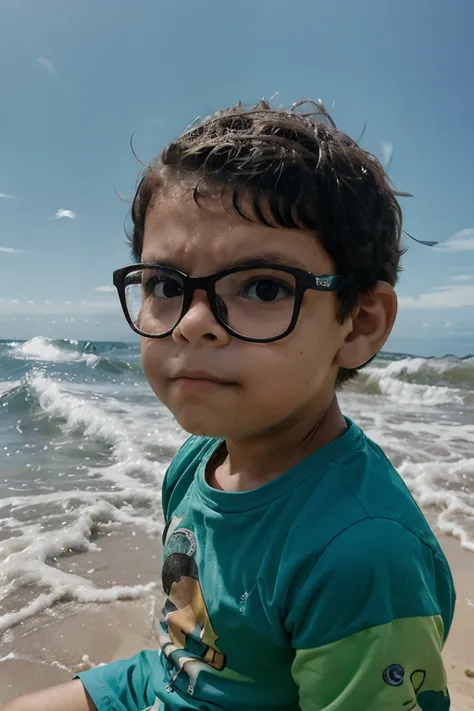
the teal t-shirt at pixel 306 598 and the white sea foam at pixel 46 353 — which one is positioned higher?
the teal t-shirt at pixel 306 598

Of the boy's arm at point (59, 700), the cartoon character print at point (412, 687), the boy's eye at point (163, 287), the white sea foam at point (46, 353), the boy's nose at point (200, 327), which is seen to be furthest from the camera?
the white sea foam at point (46, 353)

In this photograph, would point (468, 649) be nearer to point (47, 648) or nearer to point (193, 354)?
point (47, 648)

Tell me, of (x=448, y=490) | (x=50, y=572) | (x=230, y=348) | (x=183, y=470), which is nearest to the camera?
(x=230, y=348)

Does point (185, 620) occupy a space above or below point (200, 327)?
below

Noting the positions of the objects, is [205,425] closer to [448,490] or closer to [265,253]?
[265,253]

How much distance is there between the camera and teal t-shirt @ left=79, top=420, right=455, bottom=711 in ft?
3.14

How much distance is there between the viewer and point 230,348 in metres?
1.15

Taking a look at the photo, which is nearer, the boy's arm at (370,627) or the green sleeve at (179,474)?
the boy's arm at (370,627)

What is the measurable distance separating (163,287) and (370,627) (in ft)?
2.83

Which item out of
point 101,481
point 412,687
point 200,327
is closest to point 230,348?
point 200,327

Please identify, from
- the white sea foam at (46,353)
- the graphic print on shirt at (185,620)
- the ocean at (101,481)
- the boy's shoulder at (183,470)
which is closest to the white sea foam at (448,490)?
the ocean at (101,481)

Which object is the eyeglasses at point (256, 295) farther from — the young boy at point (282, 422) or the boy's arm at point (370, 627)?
the boy's arm at point (370, 627)

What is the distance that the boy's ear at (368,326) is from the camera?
136cm

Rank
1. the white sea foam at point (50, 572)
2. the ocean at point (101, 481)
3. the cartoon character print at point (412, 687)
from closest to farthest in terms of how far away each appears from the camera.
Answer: the cartoon character print at point (412, 687)
the white sea foam at point (50, 572)
the ocean at point (101, 481)
